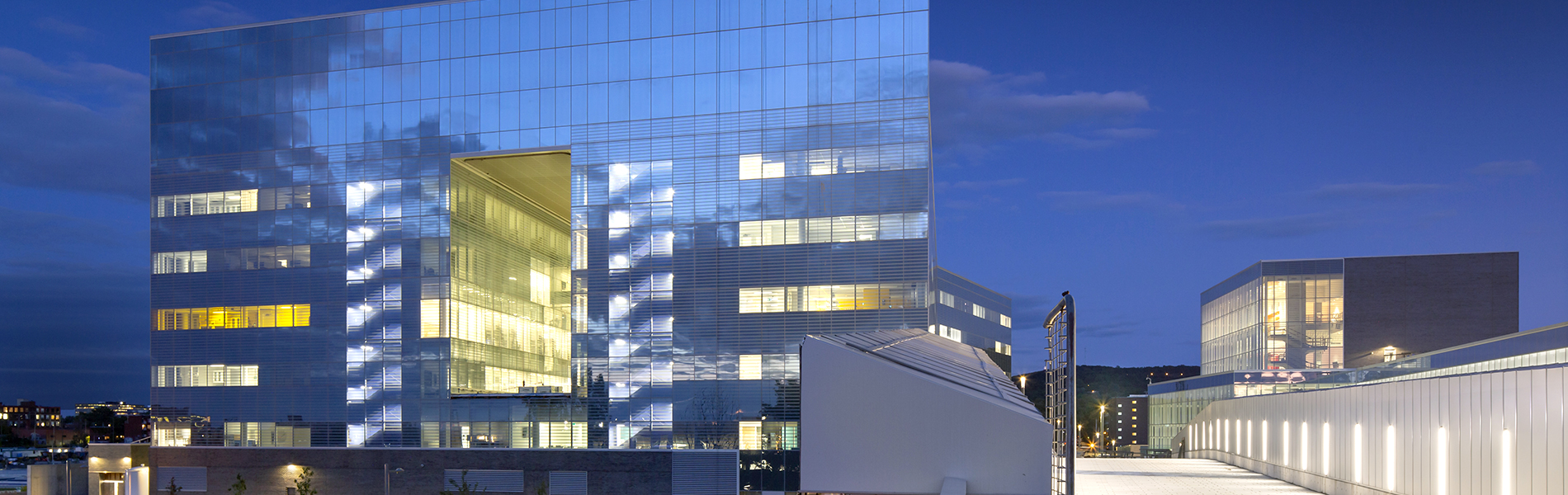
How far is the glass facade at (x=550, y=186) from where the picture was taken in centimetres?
4412

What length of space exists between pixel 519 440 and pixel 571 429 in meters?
2.94

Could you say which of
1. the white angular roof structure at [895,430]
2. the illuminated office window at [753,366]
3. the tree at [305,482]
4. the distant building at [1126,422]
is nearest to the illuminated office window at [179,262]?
the tree at [305,482]

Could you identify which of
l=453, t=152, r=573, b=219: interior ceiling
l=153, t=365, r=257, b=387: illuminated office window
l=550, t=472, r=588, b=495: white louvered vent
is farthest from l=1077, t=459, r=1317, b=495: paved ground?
l=153, t=365, r=257, b=387: illuminated office window

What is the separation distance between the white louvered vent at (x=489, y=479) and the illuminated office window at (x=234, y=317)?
11658 millimetres

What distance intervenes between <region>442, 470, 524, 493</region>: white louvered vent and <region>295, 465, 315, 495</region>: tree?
22.3ft

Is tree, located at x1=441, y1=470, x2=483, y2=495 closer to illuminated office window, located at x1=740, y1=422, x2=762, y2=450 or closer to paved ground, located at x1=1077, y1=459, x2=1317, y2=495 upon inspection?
illuminated office window, located at x1=740, y1=422, x2=762, y2=450

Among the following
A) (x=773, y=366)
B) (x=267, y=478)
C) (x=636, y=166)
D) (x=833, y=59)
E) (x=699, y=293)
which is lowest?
(x=267, y=478)

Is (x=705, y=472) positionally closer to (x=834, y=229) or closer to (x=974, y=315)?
(x=834, y=229)

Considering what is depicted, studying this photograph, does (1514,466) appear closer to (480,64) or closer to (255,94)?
(480,64)

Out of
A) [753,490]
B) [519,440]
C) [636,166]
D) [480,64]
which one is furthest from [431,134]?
[753,490]

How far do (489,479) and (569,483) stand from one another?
4275mm

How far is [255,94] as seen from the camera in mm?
52375

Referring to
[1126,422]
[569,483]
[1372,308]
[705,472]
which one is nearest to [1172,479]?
[705,472]

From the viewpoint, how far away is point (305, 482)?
1912 inches
